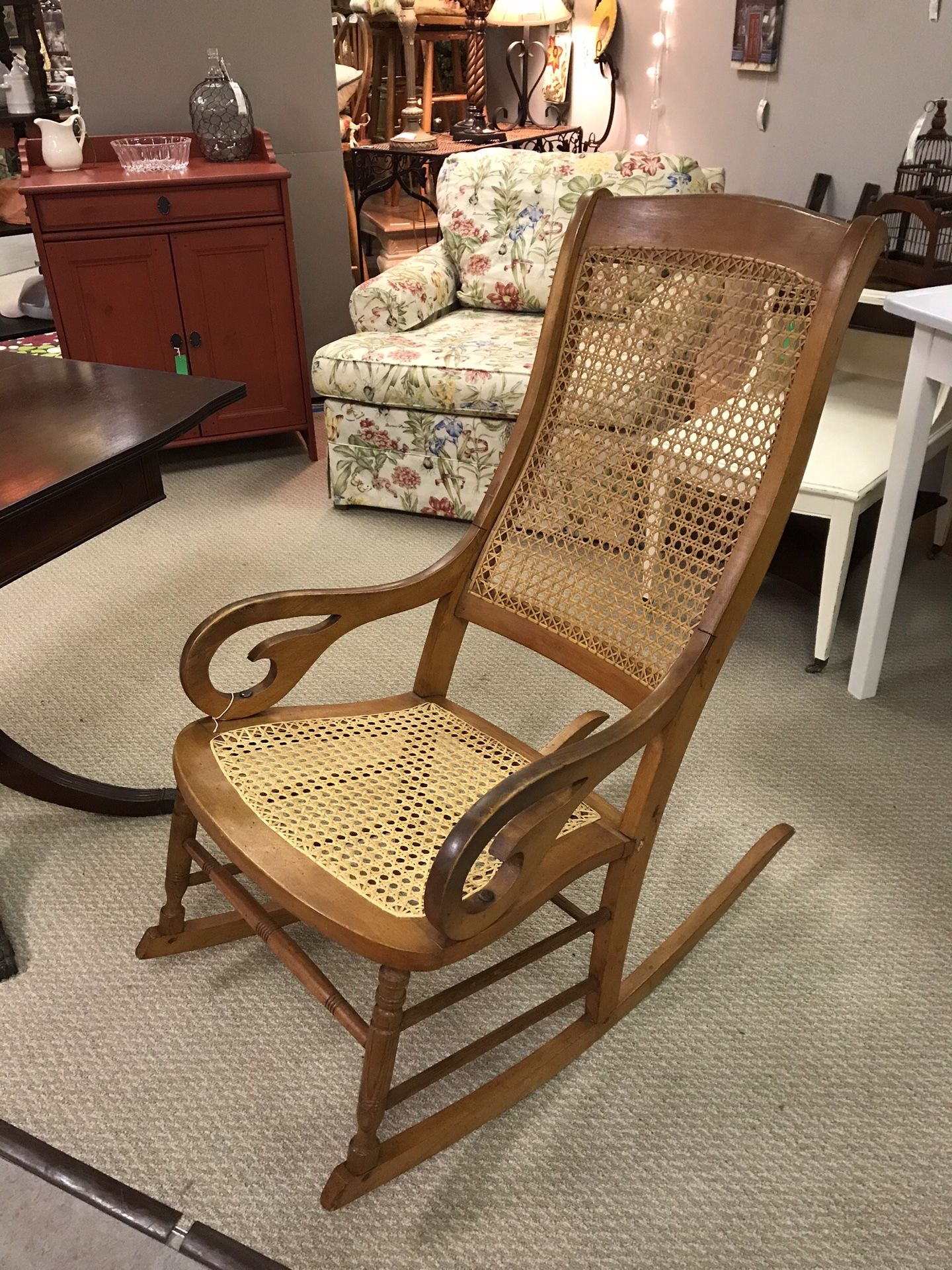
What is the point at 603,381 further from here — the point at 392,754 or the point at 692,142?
the point at 692,142

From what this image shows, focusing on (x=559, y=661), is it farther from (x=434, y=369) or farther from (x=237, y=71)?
(x=237, y=71)

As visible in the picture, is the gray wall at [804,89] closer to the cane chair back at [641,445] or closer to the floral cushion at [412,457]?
the floral cushion at [412,457]

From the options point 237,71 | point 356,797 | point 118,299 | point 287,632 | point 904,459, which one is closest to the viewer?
point 356,797

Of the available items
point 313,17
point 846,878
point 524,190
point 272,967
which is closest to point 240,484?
point 524,190

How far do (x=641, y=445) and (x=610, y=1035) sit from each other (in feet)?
2.71

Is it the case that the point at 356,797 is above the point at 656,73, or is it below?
below

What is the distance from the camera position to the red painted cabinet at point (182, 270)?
282 centimetres

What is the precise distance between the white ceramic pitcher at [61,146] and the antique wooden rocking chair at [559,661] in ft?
7.19

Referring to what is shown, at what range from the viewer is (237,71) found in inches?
127

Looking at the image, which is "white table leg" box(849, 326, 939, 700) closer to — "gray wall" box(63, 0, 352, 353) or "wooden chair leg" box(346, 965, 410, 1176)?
"wooden chair leg" box(346, 965, 410, 1176)

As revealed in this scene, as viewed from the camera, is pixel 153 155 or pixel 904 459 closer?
pixel 904 459

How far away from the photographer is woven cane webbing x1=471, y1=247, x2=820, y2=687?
1258mm

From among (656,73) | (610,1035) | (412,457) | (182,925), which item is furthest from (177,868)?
(656,73)

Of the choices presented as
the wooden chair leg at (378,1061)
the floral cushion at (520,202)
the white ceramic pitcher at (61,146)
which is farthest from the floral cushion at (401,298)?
the wooden chair leg at (378,1061)
